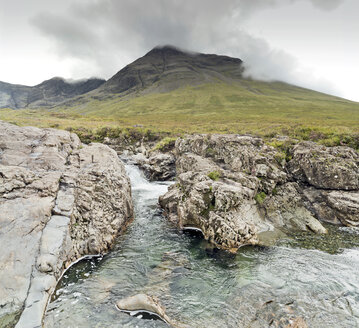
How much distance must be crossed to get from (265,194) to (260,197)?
1.06m

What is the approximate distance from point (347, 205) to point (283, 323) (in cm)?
1626

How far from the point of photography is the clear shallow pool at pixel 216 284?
9711 millimetres

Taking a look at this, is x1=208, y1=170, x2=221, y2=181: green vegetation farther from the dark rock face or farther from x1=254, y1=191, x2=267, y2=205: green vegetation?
the dark rock face

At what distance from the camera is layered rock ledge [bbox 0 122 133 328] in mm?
9938

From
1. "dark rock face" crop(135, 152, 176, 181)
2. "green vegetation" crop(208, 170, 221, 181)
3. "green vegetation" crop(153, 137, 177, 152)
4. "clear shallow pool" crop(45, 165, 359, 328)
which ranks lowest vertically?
"clear shallow pool" crop(45, 165, 359, 328)

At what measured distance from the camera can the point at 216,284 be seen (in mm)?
12227

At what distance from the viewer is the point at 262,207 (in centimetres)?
2125

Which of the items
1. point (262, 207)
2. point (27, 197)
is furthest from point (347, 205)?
point (27, 197)

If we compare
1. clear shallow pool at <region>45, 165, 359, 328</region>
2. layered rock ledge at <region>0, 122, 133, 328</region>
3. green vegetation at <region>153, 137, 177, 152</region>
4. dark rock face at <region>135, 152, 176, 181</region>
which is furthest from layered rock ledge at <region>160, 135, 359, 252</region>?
green vegetation at <region>153, 137, 177, 152</region>

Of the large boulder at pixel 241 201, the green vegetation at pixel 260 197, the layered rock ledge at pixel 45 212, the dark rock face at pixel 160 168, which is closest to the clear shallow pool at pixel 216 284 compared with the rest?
the layered rock ledge at pixel 45 212

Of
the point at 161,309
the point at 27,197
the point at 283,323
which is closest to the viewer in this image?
the point at 283,323

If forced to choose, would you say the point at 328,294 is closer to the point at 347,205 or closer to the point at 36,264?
the point at 347,205

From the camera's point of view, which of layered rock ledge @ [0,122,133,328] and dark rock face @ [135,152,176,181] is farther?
dark rock face @ [135,152,176,181]

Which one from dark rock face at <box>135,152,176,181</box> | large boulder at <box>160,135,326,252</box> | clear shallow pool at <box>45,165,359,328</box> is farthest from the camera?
dark rock face at <box>135,152,176,181</box>
